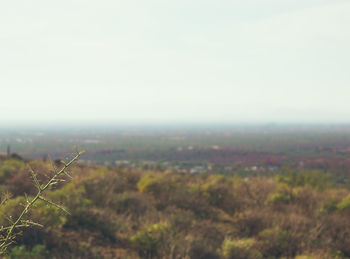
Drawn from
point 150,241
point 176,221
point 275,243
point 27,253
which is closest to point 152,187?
point 176,221

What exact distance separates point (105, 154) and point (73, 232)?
68.6m

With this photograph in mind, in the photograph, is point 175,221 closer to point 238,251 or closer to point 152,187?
point 238,251

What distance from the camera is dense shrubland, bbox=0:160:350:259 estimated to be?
222 inches

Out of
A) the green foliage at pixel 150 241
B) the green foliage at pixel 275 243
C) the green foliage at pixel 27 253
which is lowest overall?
the green foliage at pixel 275 243

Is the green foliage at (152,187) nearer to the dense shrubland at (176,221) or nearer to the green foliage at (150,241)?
the dense shrubland at (176,221)

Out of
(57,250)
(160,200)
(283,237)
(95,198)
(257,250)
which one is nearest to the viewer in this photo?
(57,250)

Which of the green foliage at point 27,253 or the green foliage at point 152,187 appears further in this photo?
the green foliage at point 152,187

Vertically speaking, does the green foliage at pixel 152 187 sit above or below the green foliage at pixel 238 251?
above

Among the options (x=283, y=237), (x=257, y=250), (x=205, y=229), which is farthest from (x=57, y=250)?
(x=283, y=237)

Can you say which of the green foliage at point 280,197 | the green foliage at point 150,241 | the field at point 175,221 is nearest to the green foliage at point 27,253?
Answer: the field at point 175,221

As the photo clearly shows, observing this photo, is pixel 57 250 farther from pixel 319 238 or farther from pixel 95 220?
pixel 319 238

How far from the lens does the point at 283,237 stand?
21.4ft

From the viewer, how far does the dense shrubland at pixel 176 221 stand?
564 cm

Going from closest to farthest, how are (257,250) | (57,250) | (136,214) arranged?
(57,250)
(257,250)
(136,214)
